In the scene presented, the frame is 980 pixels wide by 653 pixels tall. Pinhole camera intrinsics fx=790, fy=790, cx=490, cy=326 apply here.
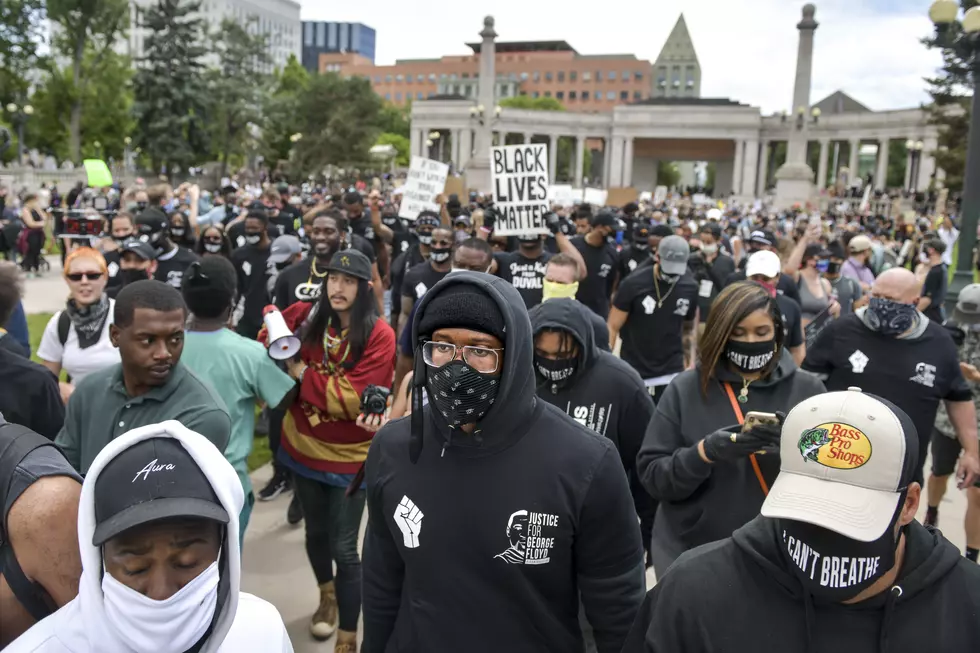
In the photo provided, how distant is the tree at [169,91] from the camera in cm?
4853

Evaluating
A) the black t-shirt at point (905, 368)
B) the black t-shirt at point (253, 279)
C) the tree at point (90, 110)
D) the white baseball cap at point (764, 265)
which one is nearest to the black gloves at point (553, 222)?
the white baseball cap at point (764, 265)

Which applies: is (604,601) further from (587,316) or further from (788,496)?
(587,316)

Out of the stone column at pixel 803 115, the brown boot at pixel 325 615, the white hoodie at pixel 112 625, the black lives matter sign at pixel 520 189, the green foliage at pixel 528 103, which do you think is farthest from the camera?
the green foliage at pixel 528 103

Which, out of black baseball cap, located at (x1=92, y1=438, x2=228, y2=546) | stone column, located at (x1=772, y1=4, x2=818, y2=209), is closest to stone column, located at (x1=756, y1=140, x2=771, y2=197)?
stone column, located at (x1=772, y1=4, x2=818, y2=209)

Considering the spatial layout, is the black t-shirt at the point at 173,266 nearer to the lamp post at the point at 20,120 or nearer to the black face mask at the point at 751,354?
the black face mask at the point at 751,354

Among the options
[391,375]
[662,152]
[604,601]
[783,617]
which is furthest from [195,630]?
[662,152]

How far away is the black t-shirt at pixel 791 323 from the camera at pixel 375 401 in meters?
3.37

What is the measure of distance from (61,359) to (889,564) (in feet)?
15.5

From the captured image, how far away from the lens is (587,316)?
13.3ft

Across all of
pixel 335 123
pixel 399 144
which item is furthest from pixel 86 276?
pixel 399 144

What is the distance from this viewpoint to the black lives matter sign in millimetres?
9023

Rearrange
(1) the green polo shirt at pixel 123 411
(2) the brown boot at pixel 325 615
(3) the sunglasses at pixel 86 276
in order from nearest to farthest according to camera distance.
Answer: (1) the green polo shirt at pixel 123 411, (2) the brown boot at pixel 325 615, (3) the sunglasses at pixel 86 276

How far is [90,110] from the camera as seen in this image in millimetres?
57969

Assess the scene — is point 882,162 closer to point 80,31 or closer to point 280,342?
point 80,31
